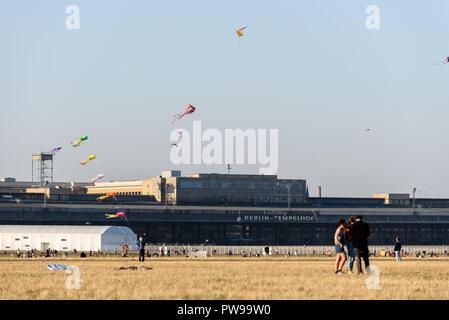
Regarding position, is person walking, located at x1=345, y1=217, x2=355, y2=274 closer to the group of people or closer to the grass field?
the group of people

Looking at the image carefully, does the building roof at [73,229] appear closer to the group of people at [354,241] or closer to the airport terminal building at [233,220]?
the airport terminal building at [233,220]

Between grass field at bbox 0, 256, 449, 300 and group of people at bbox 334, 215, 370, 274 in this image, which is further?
group of people at bbox 334, 215, 370, 274

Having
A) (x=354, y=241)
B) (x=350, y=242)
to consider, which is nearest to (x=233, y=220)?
(x=350, y=242)

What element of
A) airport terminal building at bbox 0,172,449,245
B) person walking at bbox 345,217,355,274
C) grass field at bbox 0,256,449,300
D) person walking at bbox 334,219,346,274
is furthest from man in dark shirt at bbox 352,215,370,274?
airport terminal building at bbox 0,172,449,245

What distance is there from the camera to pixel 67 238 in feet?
424

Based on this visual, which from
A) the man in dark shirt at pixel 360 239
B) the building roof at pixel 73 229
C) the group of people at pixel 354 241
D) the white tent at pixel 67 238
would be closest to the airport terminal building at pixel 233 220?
the building roof at pixel 73 229

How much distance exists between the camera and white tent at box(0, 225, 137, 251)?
126375 mm

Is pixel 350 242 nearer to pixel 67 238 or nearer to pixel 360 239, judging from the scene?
pixel 360 239

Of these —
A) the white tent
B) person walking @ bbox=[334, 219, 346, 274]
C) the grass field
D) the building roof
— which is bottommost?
the white tent

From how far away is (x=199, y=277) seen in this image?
103 ft

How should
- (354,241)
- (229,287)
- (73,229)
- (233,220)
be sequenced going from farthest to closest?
(233,220) → (73,229) → (354,241) → (229,287)
